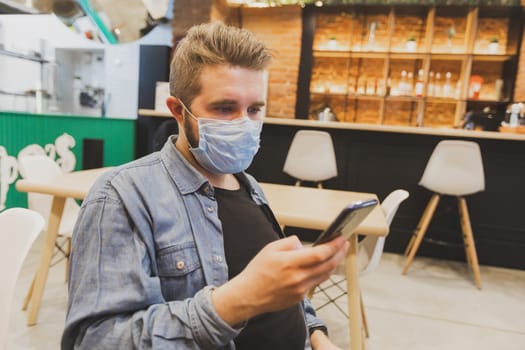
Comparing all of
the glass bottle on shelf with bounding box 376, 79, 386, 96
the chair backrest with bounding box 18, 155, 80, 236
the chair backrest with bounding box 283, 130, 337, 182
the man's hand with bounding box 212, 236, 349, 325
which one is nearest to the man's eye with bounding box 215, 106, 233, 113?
the man's hand with bounding box 212, 236, 349, 325

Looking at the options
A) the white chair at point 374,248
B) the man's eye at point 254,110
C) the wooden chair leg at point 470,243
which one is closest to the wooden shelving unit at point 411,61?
the wooden chair leg at point 470,243

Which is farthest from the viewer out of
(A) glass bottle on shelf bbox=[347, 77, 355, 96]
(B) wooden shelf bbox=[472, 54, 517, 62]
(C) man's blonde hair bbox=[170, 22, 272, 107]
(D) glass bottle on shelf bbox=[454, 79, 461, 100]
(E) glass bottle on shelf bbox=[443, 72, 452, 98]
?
(A) glass bottle on shelf bbox=[347, 77, 355, 96]

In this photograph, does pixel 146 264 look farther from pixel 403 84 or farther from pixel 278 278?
pixel 403 84

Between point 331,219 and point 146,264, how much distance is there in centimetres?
103

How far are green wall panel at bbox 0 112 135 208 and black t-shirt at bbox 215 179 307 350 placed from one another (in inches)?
125

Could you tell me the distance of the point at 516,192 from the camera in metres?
3.45

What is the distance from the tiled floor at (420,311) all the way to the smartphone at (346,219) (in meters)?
1.81

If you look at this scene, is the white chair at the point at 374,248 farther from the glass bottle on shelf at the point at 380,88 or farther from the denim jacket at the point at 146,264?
the glass bottle on shelf at the point at 380,88

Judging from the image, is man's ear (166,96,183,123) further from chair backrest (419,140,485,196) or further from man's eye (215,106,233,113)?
chair backrest (419,140,485,196)

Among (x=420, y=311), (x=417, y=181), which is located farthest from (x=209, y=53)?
(x=417, y=181)

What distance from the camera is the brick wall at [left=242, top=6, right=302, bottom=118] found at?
6441 mm

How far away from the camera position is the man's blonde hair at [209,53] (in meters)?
0.89

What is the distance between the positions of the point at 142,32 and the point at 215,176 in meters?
3.68

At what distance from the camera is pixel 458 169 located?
3.11m
